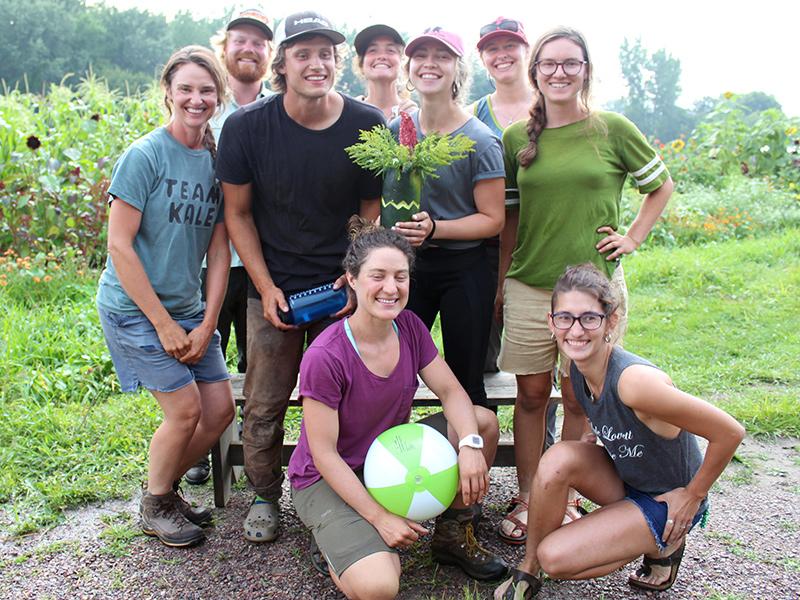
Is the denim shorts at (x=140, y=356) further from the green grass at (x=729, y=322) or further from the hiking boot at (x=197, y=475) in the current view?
the green grass at (x=729, y=322)

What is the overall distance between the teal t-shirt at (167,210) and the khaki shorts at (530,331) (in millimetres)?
1405

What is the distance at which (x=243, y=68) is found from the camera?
13.9 ft

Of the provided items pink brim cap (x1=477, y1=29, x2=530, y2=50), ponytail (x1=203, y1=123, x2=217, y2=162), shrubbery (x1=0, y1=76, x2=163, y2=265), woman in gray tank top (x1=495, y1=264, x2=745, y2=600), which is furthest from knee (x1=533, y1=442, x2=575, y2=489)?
shrubbery (x1=0, y1=76, x2=163, y2=265)

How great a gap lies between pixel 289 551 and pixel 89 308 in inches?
133

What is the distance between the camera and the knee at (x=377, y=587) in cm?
263

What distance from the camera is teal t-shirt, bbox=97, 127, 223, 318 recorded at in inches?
122

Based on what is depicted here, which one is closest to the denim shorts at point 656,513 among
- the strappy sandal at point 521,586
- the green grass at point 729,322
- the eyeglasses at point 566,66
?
the strappy sandal at point 521,586

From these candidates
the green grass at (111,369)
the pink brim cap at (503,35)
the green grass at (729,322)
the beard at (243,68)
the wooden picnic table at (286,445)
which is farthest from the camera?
the green grass at (729,322)

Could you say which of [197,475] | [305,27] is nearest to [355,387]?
[305,27]

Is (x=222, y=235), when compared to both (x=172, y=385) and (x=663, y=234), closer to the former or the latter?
(x=172, y=385)

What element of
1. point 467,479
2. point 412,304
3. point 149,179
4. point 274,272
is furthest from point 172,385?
point 467,479

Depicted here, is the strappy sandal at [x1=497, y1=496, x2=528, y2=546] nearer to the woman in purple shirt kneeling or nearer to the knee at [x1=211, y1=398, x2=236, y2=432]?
the woman in purple shirt kneeling

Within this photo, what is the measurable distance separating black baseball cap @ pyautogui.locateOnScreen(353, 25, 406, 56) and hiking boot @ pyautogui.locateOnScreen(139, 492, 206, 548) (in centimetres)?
263

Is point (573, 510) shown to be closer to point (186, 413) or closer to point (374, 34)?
point (186, 413)
